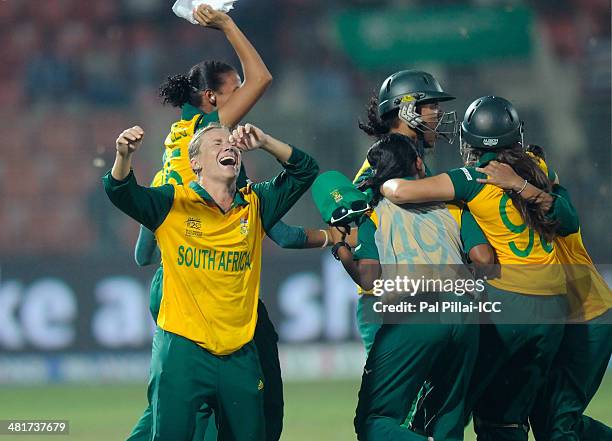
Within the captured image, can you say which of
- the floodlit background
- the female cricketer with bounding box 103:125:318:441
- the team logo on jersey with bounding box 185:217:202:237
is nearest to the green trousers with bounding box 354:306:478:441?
the female cricketer with bounding box 103:125:318:441

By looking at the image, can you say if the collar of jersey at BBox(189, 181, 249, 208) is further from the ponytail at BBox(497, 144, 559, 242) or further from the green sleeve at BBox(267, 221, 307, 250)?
the ponytail at BBox(497, 144, 559, 242)

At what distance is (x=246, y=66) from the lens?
16.4 feet

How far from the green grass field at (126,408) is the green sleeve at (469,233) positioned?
1.96m

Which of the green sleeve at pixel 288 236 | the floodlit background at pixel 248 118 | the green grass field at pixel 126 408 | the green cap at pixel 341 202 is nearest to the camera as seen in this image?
the green cap at pixel 341 202

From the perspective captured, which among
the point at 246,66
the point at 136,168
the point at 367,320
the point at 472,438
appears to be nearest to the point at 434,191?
the point at 367,320

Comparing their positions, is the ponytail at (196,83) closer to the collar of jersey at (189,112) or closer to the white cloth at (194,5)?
the collar of jersey at (189,112)

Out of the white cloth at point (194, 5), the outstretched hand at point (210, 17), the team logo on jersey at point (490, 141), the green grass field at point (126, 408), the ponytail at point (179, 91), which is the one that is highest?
the white cloth at point (194, 5)

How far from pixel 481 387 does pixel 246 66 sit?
172 cm

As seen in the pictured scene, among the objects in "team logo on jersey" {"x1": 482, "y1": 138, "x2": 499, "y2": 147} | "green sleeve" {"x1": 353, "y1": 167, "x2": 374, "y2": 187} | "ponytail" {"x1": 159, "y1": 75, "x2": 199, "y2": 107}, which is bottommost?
"green sleeve" {"x1": 353, "y1": 167, "x2": 374, "y2": 187}

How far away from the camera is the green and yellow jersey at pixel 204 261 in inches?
171

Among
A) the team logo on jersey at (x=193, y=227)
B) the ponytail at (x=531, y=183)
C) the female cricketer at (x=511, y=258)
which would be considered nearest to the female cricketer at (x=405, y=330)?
the female cricketer at (x=511, y=258)

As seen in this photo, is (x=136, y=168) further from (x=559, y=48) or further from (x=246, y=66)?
(x=246, y=66)

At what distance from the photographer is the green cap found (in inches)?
183

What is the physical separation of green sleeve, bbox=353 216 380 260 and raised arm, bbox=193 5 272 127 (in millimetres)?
766
